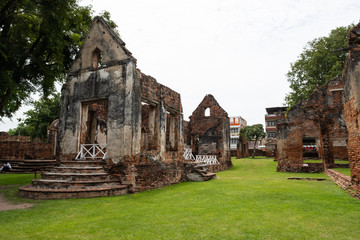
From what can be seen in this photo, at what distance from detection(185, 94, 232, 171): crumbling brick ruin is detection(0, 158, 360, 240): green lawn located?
50.4 feet

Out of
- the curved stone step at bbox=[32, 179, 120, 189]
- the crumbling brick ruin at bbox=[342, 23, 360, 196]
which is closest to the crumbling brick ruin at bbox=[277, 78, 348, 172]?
the crumbling brick ruin at bbox=[342, 23, 360, 196]

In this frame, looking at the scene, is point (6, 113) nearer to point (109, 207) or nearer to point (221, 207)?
point (109, 207)

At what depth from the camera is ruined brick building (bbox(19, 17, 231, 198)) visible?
28.8 ft

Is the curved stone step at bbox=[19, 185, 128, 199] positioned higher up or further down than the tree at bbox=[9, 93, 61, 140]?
further down

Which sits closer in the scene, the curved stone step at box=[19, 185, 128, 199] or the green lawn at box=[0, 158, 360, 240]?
the green lawn at box=[0, 158, 360, 240]

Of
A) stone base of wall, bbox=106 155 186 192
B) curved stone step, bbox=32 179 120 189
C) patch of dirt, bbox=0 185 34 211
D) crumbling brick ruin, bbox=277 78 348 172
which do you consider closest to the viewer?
patch of dirt, bbox=0 185 34 211

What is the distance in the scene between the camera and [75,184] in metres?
8.30

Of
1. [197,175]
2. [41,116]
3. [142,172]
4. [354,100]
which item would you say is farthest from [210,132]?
[41,116]

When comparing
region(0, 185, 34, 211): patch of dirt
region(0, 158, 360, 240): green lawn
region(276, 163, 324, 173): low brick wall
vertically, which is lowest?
region(276, 163, 324, 173): low brick wall

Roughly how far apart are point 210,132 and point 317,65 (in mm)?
16548

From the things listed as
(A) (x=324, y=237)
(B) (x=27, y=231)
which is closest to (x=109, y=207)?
(B) (x=27, y=231)

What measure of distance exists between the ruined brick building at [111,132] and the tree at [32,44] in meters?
1.62

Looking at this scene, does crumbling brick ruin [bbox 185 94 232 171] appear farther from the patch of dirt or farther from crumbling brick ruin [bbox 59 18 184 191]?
the patch of dirt

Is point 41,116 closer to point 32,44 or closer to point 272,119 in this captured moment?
point 32,44
